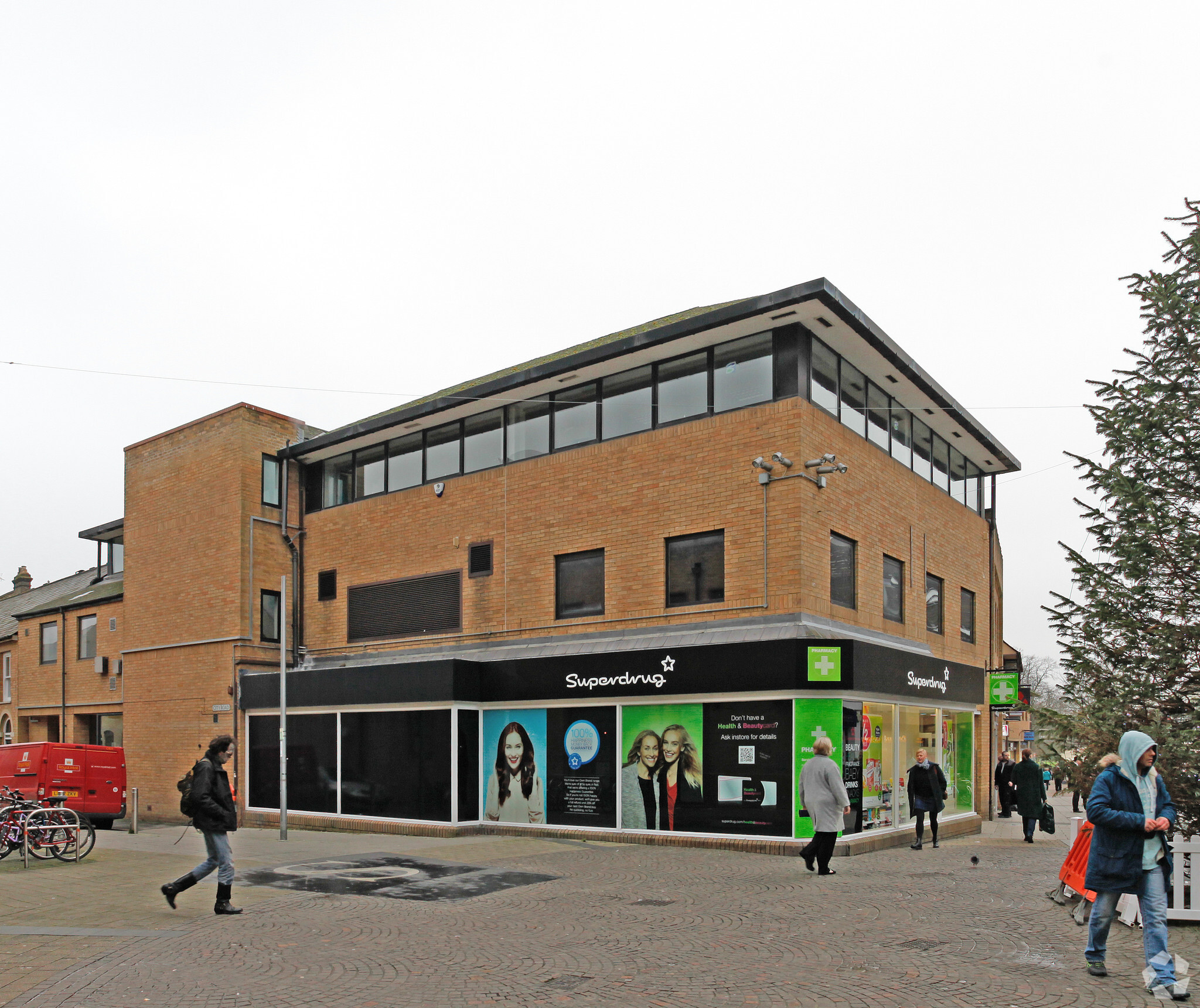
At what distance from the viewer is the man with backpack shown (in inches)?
401

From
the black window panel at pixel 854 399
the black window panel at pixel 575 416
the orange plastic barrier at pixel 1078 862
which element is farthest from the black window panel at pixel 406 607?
the orange plastic barrier at pixel 1078 862

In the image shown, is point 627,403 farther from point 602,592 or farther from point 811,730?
point 811,730

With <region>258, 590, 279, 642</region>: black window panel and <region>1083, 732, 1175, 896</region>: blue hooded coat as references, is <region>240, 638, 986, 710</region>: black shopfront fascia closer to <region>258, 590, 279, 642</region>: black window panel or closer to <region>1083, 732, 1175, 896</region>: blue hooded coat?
<region>258, 590, 279, 642</region>: black window panel

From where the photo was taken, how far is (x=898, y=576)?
20.2 metres

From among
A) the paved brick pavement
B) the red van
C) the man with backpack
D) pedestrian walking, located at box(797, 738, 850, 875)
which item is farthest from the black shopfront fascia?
the man with backpack

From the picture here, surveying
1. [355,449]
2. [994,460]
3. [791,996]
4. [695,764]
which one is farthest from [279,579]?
[791,996]

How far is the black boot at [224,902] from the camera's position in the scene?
10.4 metres

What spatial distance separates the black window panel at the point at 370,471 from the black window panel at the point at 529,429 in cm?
382

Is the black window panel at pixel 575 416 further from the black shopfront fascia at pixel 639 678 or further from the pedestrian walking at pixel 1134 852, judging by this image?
the pedestrian walking at pixel 1134 852

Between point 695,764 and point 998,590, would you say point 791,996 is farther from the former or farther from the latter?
point 998,590

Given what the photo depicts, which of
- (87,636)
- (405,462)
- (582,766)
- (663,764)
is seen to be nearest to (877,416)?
(663,764)

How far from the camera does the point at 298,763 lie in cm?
2166

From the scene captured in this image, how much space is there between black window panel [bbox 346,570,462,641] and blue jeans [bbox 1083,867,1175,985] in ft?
47.4

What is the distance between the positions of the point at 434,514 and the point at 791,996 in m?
15.3
